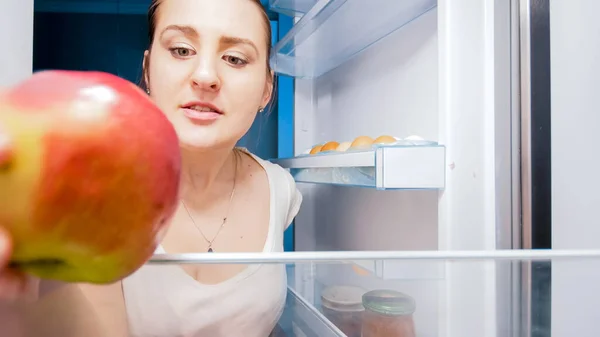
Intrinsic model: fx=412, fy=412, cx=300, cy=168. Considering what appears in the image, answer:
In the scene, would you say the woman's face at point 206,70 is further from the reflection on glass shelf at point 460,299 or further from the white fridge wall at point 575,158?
the white fridge wall at point 575,158

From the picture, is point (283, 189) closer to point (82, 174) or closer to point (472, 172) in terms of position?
point (472, 172)

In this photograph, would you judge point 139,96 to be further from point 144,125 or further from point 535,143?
point 535,143

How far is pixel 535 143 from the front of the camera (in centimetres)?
69

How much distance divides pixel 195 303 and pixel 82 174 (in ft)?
1.74

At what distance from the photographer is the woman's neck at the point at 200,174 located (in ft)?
2.63

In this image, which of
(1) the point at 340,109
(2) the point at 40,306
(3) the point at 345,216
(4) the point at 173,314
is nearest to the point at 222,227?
(4) the point at 173,314

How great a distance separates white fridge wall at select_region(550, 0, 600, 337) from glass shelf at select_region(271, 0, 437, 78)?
0.34 metres

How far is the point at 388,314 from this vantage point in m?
0.65

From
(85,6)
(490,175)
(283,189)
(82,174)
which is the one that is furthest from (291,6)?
(82,174)

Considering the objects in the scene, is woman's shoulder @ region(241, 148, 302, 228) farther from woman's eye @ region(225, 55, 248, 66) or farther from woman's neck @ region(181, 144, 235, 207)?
woman's eye @ region(225, 55, 248, 66)

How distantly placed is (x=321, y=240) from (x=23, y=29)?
1.24 metres

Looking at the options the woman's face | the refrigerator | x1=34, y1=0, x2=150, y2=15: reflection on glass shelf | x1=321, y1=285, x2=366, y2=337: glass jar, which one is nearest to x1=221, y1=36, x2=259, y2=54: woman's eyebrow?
the woman's face

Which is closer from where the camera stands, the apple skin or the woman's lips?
the apple skin

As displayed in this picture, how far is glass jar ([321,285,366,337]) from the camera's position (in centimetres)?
75
